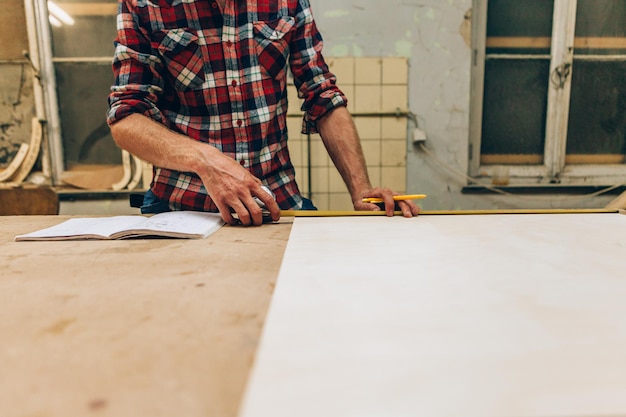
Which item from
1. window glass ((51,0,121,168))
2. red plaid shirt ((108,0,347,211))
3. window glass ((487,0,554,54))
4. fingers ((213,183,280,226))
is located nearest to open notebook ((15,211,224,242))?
fingers ((213,183,280,226))

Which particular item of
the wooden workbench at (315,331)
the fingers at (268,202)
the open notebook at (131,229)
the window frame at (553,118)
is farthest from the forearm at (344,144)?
the window frame at (553,118)

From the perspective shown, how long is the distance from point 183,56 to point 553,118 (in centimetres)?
232

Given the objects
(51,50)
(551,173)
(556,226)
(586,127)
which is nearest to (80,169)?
(51,50)

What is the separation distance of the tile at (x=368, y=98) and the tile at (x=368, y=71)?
0.03 metres

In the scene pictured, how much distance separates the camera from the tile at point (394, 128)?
2.31 metres

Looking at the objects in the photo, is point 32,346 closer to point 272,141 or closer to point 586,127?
point 272,141

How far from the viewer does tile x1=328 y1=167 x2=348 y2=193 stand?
235 cm

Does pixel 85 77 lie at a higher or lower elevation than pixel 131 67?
higher

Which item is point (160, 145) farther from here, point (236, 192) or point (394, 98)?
point (394, 98)

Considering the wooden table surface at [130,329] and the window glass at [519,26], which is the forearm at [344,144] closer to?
the wooden table surface at [130,329]

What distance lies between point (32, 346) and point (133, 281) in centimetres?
16

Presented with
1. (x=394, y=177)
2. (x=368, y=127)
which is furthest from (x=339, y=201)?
(x=368, y=127)

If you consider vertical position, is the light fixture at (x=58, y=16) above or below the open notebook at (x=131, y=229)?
above

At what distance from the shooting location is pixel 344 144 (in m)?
1.22
